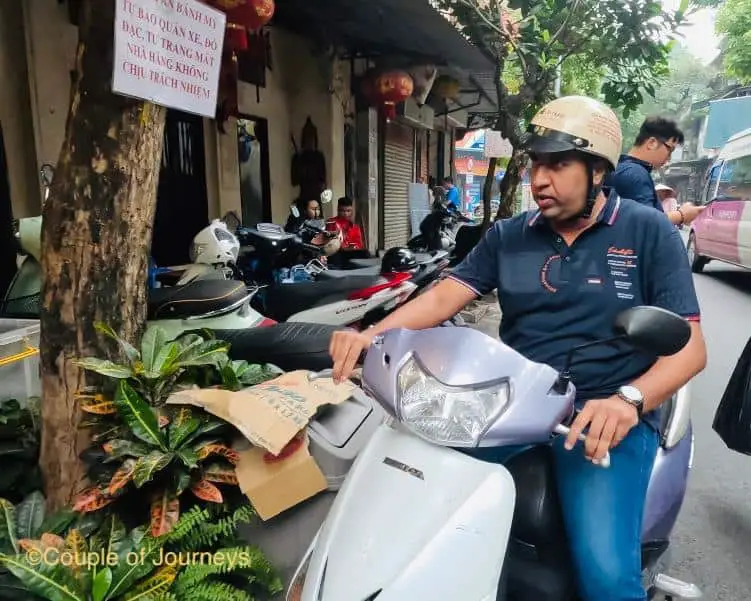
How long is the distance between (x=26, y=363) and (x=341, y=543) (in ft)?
6.01

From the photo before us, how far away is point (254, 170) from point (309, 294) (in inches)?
167

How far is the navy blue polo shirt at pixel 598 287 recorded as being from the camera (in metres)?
1.56

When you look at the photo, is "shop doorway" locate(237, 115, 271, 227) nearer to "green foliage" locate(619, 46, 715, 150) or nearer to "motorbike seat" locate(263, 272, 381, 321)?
"motorbike seat" locate(263, 272, 381, 321)

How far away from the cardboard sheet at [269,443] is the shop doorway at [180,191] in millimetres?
4352

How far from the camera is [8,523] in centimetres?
186

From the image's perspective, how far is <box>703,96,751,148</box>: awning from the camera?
22781 millimetres

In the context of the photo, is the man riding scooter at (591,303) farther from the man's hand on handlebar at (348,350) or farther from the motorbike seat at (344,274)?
the motorbike seat at (344,274)

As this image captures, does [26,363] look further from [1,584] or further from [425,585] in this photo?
[425,585]

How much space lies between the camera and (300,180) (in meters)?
8.51

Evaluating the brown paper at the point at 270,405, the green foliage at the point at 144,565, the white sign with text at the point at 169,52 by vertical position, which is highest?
the white sign with text at the point at 169,52

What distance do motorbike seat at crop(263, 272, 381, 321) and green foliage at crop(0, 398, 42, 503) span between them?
6.36 ft

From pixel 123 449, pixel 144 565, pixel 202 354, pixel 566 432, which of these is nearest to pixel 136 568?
pixel 144 565

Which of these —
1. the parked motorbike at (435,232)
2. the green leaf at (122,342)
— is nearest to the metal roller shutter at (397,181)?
the parked motorbike at (435,232)

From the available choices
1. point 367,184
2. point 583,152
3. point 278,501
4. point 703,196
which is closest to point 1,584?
point 278,501
